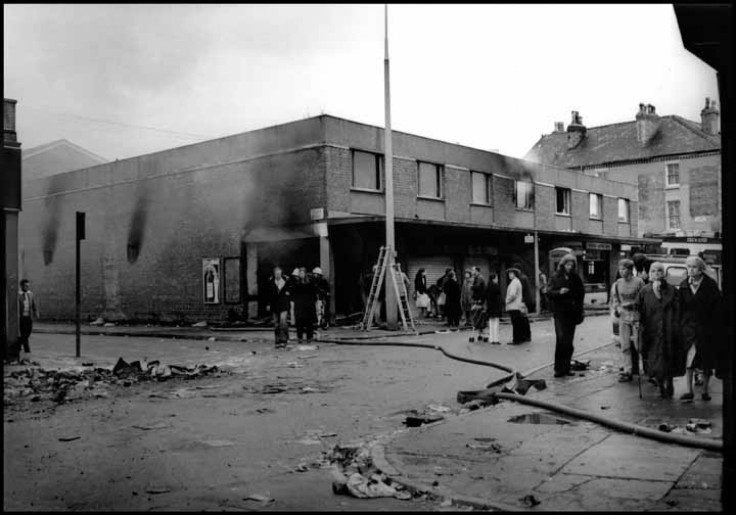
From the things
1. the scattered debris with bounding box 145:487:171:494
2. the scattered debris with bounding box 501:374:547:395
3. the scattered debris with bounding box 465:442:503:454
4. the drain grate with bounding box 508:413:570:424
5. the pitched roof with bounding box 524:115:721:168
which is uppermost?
the pitched roof with bounding box 524:115:721:168

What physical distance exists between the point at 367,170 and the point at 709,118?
3258 cm

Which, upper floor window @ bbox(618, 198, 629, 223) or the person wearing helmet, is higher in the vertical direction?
upper floor window @ bbox(618, 198, 629, 223)

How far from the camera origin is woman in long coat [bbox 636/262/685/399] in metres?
9.15

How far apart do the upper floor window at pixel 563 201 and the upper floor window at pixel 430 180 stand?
11349 millimetres

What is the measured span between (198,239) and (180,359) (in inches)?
561

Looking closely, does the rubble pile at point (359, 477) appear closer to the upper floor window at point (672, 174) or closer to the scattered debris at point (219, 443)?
the scattered debris at point (219, 443)

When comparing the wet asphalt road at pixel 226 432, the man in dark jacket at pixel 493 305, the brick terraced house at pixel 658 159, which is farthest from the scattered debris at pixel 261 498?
the brick terraced house at pixel 658 159

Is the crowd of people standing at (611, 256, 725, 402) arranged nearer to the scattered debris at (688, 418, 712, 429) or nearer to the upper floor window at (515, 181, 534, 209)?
the scattered debris at (688, 418, 712, 429)

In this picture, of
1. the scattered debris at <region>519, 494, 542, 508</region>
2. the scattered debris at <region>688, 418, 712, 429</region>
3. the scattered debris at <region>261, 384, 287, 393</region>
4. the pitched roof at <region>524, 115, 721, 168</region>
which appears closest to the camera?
the scattered debris at <region>519, 494, 542, 508</region>

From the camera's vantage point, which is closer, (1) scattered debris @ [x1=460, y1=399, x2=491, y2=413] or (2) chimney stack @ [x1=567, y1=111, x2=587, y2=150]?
(1) scattered debris @ [x1=460, y1=399, x2=491, y2=413]

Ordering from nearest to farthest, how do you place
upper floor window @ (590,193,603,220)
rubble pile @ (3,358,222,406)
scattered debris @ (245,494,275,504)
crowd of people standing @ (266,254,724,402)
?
scattered debris @ (245,494,275,504) < crowd of people standing @ (266,254,724,402) < rubble pile @ (3,358,222,406) < upper floor window @ (590,193,603,220)

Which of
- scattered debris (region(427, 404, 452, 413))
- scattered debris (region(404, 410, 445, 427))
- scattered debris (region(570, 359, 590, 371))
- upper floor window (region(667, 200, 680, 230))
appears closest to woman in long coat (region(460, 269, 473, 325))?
scattered debris (region(570, 359, 590, 371))

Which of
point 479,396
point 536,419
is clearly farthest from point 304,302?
point 536,419

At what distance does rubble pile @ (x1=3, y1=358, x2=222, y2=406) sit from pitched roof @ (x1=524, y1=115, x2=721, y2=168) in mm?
43967
